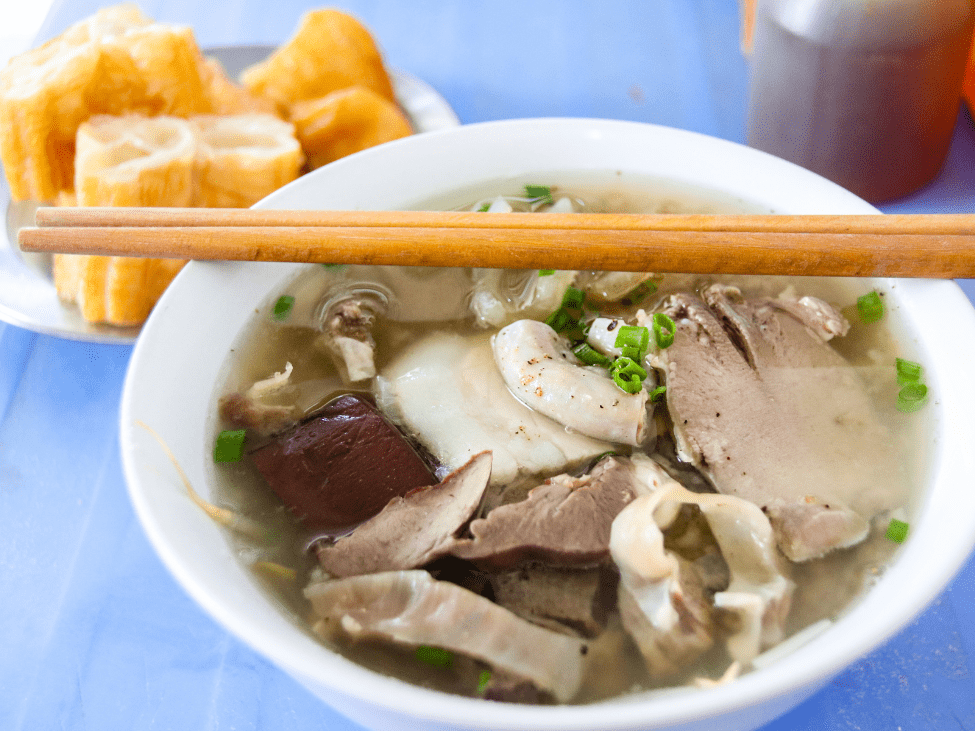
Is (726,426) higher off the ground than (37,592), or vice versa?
(726,426)

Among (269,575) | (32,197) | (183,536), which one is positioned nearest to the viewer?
(183,536)

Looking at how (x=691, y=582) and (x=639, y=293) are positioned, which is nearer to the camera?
(x=691, y=582)

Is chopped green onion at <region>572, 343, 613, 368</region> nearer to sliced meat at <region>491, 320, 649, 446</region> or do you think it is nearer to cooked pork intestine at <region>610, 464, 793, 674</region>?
sliced meat at <region>491, 320, 649, 446</region>

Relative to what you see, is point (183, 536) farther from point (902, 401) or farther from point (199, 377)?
point (902, 401)

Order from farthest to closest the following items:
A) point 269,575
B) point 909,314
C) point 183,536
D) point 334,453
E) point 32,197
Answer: point 32,197, point 909,314, point 334,453, point 269,575, point 183,536

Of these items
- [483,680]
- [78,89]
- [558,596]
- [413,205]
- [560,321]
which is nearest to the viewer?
[483,680]

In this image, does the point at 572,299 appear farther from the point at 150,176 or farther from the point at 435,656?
the point at 150,176

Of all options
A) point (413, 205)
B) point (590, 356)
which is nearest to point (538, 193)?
point (413, 205)

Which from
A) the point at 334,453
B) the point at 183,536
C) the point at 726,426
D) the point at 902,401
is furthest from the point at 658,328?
the point at 183,536
